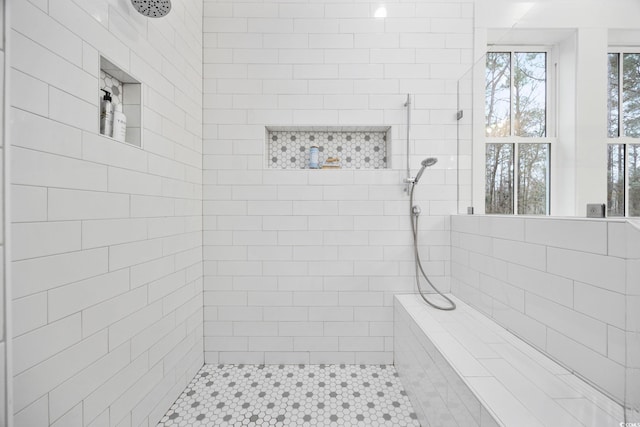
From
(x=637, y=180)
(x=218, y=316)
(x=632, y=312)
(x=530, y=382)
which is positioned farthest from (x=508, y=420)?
(x=218, y=316)

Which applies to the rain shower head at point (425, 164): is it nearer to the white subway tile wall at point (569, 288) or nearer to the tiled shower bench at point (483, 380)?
the white subway tile wall at point (569, 288)

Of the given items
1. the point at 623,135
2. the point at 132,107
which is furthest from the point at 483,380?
the point at 132,107

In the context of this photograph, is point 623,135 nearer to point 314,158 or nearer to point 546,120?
point 546,120

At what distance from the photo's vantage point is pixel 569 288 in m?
0.88

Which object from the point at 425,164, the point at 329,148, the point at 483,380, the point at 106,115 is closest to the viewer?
the point at 483,380

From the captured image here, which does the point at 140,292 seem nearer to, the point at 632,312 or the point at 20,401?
the point at 20,401

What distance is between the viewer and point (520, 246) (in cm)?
110

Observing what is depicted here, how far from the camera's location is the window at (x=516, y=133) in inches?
45.6

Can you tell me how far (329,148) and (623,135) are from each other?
4.44ft

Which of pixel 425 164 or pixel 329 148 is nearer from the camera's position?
pixel 425 164

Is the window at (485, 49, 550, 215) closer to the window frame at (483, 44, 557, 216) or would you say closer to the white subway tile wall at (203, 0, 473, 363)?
the window frame at (483, 44, 557, 216)

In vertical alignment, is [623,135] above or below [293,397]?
above

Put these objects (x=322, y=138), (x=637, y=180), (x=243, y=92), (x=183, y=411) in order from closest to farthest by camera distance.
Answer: (x=637, y=180) → (x=183, y=411) → (x=243, y=92) → (x=322, y=138)

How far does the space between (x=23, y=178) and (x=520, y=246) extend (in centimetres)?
172
